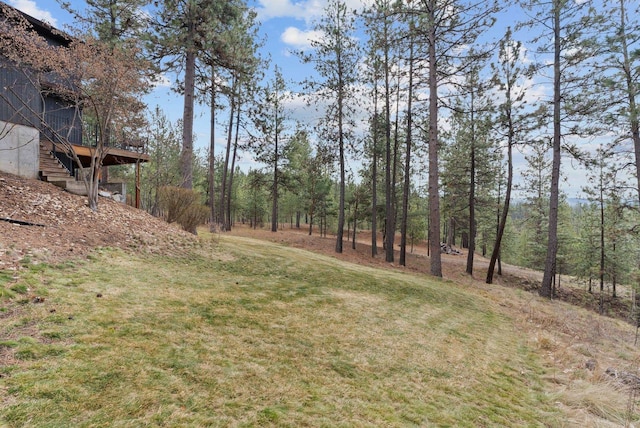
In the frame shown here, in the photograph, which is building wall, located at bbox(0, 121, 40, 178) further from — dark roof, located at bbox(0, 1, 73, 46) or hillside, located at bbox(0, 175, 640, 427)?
dark roof, located at bbox(0, 1, 73, 46)

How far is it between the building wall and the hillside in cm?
247

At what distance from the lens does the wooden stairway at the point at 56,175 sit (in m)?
7.95

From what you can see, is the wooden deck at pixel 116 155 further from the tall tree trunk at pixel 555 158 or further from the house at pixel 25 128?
the tall tree trunk at pixel 555 158

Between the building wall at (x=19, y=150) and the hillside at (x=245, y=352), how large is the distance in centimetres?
247

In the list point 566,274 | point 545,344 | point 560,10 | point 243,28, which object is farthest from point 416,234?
point 545,344

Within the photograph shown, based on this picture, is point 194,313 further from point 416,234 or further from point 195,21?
point 416,234

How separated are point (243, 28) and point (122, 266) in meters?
11.3

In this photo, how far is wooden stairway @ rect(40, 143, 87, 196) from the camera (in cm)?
795

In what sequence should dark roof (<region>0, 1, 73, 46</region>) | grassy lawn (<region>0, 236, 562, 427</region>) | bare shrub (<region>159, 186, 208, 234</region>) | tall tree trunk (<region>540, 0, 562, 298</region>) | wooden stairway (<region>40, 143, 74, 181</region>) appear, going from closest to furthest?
1. grassy lawn (<region>0, 236, 562, 427</region>)
2. wooden stairway (<region>40, 143, 74, 181</region>)
3. dark roof (<region>0, 1, 73, 46</region>)
4. bare shrub (<region>159, 186, 208, 234</region>)
5. tall tree trunk (<region>540, 0, 562, 298</region>)

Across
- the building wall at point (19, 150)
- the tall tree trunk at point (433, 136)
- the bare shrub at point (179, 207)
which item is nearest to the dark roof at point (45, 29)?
the building wall at point (19, 150)

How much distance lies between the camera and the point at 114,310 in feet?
11.1

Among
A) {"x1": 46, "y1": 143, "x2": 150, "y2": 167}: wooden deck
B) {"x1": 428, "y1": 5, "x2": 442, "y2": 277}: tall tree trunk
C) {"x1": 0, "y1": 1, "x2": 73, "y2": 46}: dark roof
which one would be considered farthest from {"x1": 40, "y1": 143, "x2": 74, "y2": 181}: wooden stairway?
{"x1": 428, "y1": 5, "x2": 442, "y2": 277}: tall tree trunk

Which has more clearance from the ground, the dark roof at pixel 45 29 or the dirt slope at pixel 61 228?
the dark roof at pixel 45 29

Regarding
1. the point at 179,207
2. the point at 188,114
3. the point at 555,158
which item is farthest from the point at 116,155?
the point at 555,158
